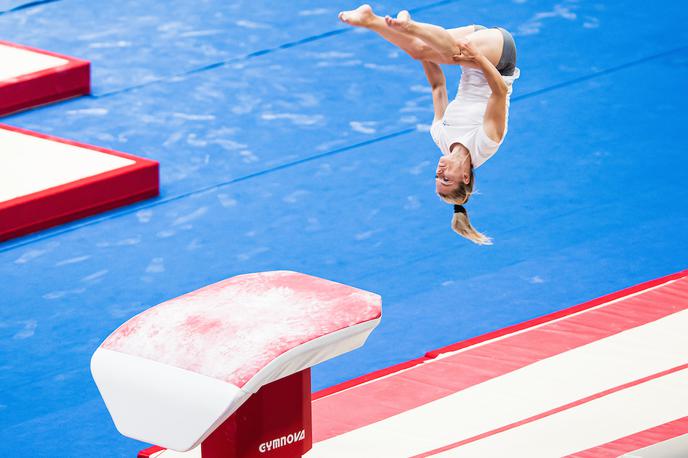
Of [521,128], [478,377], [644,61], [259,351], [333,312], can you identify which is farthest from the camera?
[644,61]

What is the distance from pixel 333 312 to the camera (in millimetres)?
4742

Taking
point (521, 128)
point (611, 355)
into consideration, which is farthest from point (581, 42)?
point (611, 355)

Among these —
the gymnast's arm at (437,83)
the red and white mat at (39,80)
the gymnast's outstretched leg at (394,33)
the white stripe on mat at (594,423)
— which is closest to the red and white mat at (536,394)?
the white stripe on mat at (594,423)

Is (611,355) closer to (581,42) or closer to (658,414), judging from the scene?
(658,414)

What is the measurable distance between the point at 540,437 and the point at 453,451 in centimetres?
37

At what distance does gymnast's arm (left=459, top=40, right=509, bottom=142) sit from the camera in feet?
14.4

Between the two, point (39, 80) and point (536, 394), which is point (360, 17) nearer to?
point (536, 394)

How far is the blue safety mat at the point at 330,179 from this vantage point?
6.59m

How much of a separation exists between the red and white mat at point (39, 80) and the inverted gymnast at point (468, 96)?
15.3ft

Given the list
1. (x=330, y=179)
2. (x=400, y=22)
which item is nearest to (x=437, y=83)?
(x=400, y=22)

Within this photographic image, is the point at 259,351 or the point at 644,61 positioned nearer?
the point at 259,351

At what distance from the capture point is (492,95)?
4.55 m

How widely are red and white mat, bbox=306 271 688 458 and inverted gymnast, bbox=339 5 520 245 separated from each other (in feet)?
3.04

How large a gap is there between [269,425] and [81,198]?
324 centimetres
